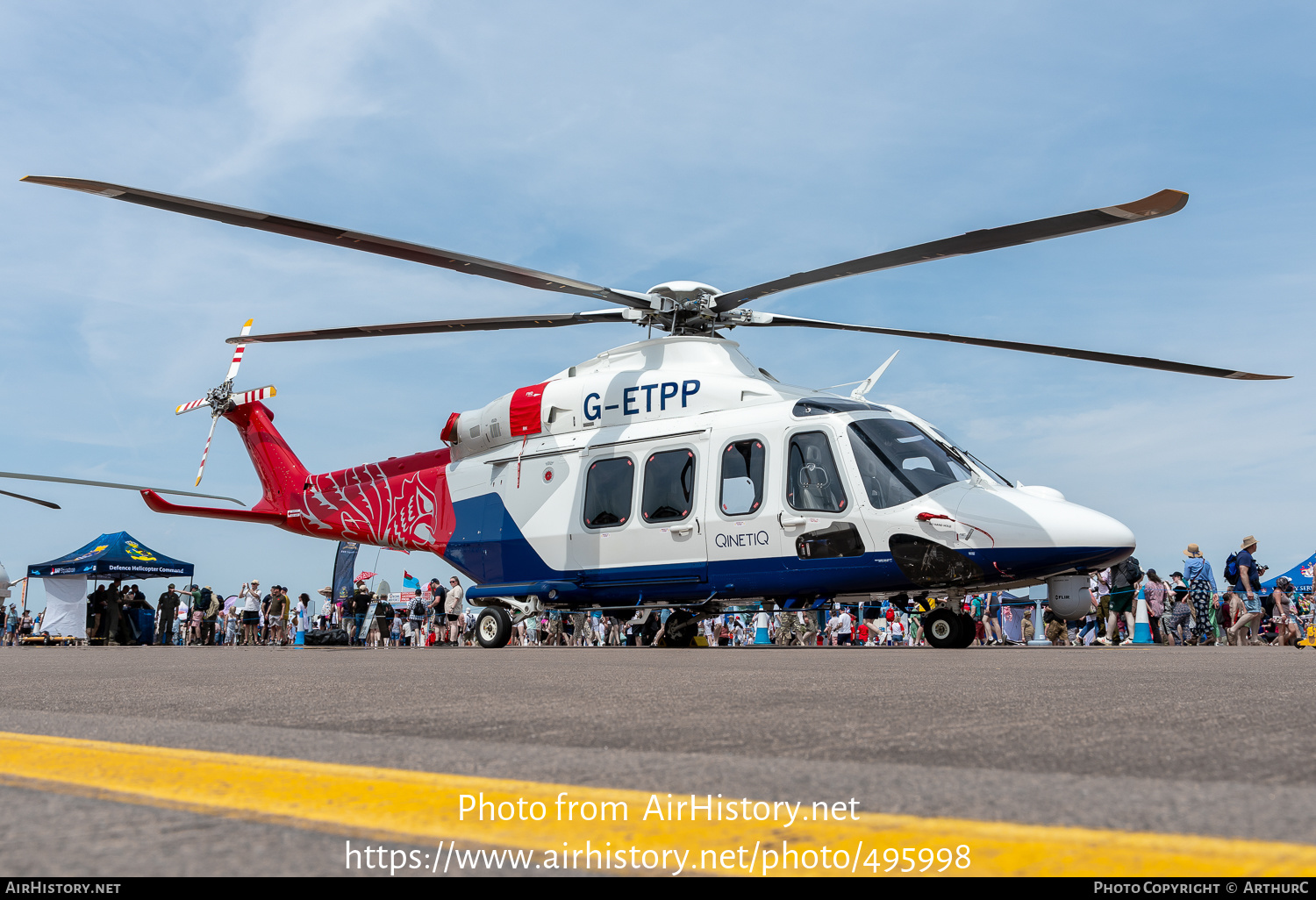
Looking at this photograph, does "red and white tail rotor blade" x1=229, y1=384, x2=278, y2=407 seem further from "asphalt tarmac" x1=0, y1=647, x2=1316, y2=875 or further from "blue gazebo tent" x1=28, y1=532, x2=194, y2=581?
"asphalt tarmac" x1=0, y1=647, x2=1316, y2=875

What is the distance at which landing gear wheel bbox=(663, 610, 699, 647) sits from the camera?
42.1 ft

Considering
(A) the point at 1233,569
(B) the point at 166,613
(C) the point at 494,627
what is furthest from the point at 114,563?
(A) the point at 1233,569

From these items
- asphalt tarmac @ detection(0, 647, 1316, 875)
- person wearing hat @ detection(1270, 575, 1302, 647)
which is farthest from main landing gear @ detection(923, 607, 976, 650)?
person wearing hat @ detection(1270, 575, 1302, 647)

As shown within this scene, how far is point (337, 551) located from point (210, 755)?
20162 mm

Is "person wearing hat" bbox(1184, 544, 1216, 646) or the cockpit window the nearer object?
the cockpit window

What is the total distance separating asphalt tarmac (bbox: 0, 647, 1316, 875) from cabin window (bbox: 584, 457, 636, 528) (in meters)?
6.53

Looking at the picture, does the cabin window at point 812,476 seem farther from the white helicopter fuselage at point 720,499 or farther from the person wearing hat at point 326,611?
the person wearing hat at point 326,611

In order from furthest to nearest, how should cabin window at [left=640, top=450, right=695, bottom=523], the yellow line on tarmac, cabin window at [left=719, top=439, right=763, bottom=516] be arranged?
cabin window at [left=640, top=450, right=695, bottom=523]
cabin window at [left=719, top=439, right=763, bottom=516]
the yellow line on tarmac

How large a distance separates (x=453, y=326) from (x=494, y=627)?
4.30 m

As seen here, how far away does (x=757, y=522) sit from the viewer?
35.6 feet

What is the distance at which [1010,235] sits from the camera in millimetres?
8070

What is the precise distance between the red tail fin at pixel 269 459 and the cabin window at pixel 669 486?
7.10 meters

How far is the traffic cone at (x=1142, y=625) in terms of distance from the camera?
1541cm
